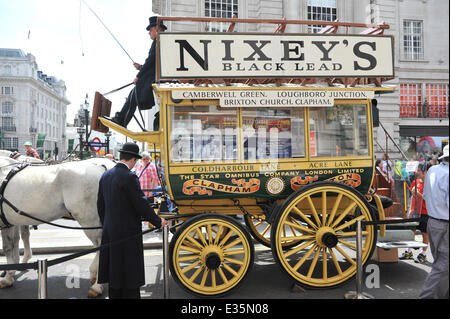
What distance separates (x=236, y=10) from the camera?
20.9 meters

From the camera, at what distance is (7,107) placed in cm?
6253

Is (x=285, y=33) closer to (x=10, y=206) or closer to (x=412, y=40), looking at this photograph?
(x=10, y=206)

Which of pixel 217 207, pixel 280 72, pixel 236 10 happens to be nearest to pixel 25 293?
pixel 217 207

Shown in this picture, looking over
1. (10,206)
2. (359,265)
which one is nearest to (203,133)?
(359,265)

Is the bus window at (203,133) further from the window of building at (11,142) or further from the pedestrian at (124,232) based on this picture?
the window of building at (11,142)

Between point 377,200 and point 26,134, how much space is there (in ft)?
227

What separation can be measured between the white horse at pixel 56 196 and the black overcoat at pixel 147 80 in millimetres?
1234

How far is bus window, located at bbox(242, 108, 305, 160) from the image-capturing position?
445 centimetres

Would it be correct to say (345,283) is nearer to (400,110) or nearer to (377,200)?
(377,200)

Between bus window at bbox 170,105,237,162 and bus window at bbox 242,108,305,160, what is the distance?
0.20 meters

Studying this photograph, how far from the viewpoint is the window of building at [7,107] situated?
61062 millimetres

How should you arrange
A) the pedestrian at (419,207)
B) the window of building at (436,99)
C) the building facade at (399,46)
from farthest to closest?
the window of building at (436,99) → the building facade at (399,46) → the pedestrian at (419,207)

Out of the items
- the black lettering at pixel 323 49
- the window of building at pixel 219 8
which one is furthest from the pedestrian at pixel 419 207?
the window of building at pixel 219 8

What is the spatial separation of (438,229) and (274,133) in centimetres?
209
